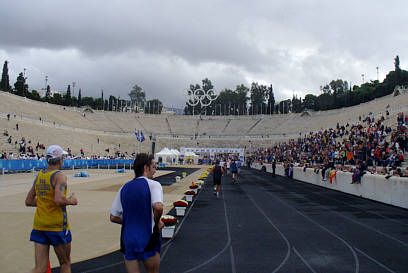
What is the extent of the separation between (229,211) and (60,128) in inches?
2588

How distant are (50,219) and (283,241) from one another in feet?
21.0

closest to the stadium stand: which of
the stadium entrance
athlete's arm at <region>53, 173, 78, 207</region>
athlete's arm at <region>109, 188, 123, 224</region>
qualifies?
the stadium entrance

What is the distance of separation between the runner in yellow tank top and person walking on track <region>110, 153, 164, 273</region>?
896 millimetres

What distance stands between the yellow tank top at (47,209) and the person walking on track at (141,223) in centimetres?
99

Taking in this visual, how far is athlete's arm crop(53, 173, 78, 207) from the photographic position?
4527 millimetres

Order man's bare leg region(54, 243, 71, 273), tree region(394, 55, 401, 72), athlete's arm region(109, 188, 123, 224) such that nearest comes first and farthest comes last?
athlete's arm region(109, 188, 123, 224) < man's bare leg region(54, 243, 71, 273) < tree region(394, 55, 401, 72)

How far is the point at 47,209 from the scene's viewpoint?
4.63m

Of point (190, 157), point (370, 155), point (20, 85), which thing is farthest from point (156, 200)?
point (20, 85)

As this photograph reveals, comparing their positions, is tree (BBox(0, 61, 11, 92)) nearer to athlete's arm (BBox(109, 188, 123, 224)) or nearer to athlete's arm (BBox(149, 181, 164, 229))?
athlete's arm (BBox(109, 188, 123, 224))

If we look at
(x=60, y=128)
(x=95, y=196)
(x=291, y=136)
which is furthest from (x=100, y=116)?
(x=95, y=196)

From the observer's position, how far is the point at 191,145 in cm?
8950

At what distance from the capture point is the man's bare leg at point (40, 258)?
4516 mm

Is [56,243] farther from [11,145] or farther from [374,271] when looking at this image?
[11,145]

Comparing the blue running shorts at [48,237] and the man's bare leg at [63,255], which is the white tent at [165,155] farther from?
the blue running shorts at [48,237]
